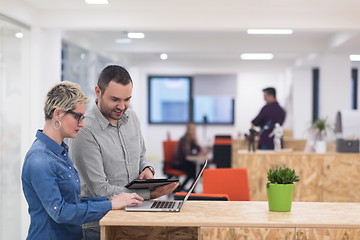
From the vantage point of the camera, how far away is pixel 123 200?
3061mm

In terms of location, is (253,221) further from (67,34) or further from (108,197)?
(67,34)

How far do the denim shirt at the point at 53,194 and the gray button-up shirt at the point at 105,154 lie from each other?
145mm

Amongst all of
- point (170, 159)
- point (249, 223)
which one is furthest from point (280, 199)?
point (170, 159)

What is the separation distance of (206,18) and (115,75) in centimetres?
381

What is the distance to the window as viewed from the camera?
673 inches

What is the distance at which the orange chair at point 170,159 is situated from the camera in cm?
1030

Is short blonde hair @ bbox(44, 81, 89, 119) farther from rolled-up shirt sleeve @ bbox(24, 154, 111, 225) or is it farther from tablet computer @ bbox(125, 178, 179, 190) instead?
tablet computer @ bbox(125, 178, 179, 190)

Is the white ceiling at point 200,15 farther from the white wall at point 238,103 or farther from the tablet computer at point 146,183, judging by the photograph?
the white wall at point 238,103

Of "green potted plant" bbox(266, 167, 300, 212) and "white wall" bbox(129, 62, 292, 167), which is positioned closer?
"green potted plant" bbox(266, 167, 300, 212)

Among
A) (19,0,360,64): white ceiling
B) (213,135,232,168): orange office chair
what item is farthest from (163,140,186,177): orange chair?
(19,0,360,64): white ceiling

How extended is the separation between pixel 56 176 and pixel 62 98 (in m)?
0.40

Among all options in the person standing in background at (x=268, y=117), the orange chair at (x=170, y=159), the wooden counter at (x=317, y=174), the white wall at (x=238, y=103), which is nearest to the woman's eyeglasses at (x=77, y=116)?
the wooden counter at (x=317, y=174)

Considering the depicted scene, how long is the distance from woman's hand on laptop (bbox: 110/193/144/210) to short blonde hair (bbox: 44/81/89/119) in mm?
571

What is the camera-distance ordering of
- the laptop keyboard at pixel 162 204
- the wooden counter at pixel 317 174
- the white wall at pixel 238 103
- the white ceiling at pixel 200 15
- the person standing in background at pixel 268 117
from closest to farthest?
the laptop keyboard at pixel 162 204 < the white ceiling at pixel 200 15 < the wooden counter at pixel 317 174 < the person standing in background at pixel 268 117 < the white wall at pixel 238 103
